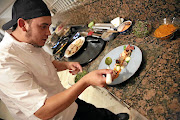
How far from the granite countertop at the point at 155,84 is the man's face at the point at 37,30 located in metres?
1.04

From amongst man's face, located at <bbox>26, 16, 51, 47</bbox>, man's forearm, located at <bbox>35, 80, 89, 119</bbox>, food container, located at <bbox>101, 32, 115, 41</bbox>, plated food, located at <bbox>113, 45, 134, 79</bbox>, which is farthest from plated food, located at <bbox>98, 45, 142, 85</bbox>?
man's face, located at <bbox>26, 16, 51, 47</bbox>

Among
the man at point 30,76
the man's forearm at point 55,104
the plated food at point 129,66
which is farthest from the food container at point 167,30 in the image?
the man's forearm at point 55,104

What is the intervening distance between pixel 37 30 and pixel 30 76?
1.66ft

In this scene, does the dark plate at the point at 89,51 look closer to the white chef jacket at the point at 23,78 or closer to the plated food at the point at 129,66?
the plated food at the point at 129,66

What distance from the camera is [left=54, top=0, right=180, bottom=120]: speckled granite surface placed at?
1009mm

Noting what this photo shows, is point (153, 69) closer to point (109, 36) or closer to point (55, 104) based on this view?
point (109, 36)

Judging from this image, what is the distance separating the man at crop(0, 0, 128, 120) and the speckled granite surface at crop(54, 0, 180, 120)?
402mm

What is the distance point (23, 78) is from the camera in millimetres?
948

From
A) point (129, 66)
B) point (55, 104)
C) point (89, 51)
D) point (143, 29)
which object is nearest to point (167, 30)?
point (143, 29)

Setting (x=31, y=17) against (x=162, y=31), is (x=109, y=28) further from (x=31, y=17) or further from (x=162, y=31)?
(x=31, y=17)

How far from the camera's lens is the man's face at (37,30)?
1.20 meters

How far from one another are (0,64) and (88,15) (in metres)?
2.15

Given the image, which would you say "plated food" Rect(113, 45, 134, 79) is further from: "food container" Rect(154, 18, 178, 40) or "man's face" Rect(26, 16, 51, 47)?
"man's face" Rect(26, 16, 51, 47)

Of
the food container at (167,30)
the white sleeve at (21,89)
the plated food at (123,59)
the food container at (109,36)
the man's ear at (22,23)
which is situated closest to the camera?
the white sleeve at (21,89)
